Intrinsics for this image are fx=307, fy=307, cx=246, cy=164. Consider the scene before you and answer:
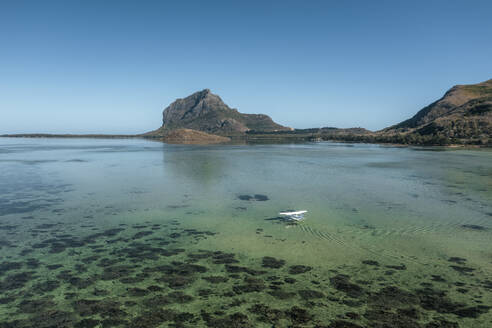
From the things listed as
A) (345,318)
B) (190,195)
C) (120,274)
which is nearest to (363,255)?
(345,318)

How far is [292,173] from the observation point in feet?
159

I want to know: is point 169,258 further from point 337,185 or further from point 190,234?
point 337,185

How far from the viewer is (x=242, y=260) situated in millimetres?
15383

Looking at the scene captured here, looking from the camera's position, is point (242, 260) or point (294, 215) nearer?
point (242, 260)

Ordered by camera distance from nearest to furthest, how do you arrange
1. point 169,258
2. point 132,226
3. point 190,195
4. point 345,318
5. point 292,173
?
point 345,318 → point 169,258 → point 132,226 → point 190,195 → point 292,173

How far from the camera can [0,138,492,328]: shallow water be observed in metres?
10.8

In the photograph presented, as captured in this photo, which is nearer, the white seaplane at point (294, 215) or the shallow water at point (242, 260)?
the shallow water at point (242, 260)

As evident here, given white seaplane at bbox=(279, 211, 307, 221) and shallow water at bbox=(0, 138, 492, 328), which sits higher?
white seaplane at bbox=(279, 211, 307, 221)

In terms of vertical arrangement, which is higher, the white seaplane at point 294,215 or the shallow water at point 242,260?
the white seaplane at point 294,215

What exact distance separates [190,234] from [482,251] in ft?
54.3

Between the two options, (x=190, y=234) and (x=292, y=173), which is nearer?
(x=190, y=234)

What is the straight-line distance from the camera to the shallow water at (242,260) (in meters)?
10.8

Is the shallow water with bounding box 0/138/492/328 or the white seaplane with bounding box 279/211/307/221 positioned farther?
the white seaplane with bounding box 279/211/307/221

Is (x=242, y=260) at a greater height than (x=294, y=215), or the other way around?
(x=294, y=215)
